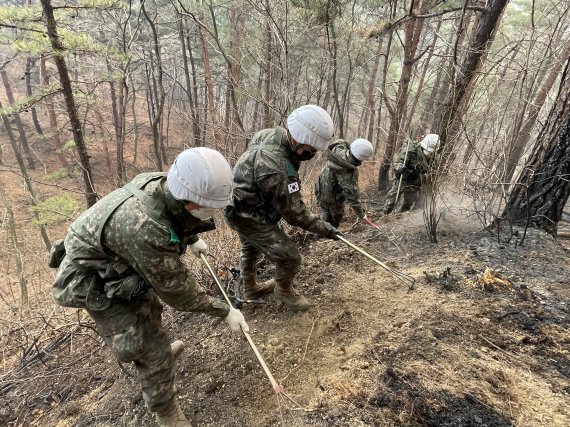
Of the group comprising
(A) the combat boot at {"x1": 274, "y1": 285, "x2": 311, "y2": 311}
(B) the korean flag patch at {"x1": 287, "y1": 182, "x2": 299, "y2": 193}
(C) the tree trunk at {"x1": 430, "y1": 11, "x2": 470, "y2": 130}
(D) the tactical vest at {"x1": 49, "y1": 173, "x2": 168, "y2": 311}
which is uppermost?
(C) the tree trunk at {"x1": 430, "y1": 11, "x2": 470, "y2": 130}

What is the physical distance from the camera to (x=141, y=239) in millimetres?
1913

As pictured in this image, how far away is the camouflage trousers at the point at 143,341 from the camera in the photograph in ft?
7.36

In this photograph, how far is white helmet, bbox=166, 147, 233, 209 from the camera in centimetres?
192

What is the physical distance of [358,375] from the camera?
2566mm

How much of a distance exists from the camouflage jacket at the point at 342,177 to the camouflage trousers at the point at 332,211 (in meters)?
0.18

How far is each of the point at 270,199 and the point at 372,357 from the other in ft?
5.14

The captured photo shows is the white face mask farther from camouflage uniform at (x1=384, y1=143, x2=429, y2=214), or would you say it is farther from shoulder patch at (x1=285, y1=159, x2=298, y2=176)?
camouflage uniform at (x1=384, y1=143, x2=429, y2=214)

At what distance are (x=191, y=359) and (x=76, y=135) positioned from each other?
499cm

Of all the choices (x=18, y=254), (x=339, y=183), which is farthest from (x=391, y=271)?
(x=18, y=254)

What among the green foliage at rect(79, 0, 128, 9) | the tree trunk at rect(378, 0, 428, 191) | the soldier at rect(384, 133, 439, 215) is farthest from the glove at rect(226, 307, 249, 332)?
the tree trunk at rect(378, 0, 428, 191)

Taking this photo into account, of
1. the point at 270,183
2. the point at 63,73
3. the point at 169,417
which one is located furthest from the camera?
the point at 63,73

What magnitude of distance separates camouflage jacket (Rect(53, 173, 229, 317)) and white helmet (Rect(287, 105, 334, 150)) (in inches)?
46.1

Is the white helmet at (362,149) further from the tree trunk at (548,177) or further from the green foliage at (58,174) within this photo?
the green foliage at (58,174)

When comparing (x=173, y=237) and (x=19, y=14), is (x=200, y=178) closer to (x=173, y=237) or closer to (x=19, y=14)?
(x=173, y=237)
